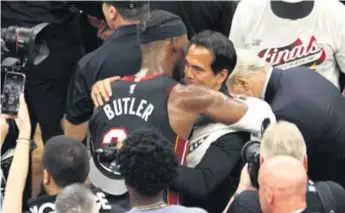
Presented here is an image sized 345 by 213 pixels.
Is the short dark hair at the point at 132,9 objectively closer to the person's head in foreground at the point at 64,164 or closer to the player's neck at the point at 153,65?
the player's neck at the point at 153,65

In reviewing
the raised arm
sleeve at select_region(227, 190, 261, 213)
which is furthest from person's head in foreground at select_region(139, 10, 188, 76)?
sleeve at select_region(227, 190, 261, 213)

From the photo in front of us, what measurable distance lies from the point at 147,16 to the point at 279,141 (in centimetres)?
121

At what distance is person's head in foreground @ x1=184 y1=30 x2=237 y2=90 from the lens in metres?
5.24

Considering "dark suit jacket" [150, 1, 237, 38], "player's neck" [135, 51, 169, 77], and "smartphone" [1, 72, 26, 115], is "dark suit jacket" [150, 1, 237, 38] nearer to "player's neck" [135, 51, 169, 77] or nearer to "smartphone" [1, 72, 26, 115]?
"player's neck" [135, 51, 169, 77]

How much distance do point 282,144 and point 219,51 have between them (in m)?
0.76

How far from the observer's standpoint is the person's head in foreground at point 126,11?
18.6 feet

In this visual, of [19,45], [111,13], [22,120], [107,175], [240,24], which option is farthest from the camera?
[240,24]

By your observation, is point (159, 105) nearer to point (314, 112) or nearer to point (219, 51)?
point (219, 51)

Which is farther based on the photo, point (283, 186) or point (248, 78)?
point (248, 78)

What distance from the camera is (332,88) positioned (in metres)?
5.56

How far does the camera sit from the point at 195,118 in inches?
201

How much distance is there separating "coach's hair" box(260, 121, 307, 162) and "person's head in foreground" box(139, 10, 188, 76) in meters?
0.74

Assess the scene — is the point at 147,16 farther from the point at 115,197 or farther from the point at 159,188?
the point at 159,188

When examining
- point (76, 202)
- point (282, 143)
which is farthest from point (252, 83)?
point (76, 202)
